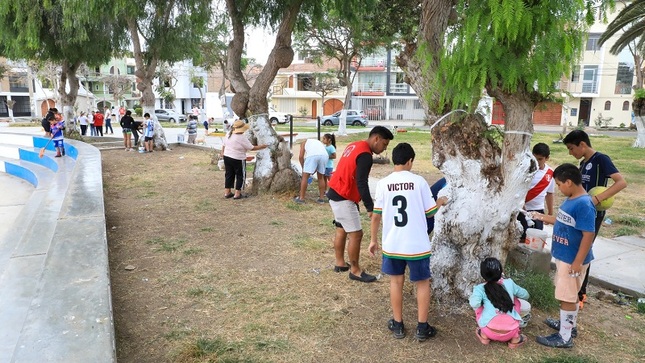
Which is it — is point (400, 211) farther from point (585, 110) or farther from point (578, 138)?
point (585, 110)

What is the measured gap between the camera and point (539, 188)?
195 inches

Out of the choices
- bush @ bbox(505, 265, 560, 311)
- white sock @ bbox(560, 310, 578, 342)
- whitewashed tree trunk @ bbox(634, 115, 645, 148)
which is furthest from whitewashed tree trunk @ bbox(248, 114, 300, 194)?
whitewashed tree trunk @ bbox(634, 115, 645, 148)

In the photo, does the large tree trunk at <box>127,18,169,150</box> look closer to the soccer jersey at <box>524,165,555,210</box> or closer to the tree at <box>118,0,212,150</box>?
the tree at <box>118,0,212,150</box>

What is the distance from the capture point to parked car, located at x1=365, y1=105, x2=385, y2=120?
49.8 m

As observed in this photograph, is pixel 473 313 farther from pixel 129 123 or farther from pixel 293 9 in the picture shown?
pixel 129 123

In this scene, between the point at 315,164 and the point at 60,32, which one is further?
the point at 60,32

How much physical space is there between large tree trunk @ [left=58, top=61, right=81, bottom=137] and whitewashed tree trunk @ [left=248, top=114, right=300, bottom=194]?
11.8 m

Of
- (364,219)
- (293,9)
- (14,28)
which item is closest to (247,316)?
(364,219)

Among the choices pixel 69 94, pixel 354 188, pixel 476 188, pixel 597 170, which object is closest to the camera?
pixel 476 188

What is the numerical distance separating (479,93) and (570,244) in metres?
1.27

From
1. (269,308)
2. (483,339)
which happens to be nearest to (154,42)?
(269,308)

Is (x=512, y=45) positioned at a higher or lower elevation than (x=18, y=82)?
lower

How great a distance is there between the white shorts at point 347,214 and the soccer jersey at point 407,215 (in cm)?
118

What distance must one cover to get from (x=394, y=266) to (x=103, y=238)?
120 inches
